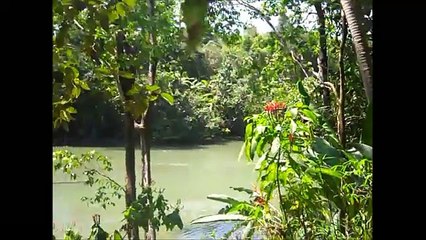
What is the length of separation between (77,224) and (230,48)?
40 cm

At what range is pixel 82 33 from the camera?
2.79 feet

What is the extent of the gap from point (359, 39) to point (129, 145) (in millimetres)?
427

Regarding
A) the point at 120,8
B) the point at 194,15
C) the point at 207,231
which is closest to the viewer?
the point at 194,15

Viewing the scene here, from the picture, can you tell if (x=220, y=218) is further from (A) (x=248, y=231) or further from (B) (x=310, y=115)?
(B) (x=310, y=115)

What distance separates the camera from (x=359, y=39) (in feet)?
2.73

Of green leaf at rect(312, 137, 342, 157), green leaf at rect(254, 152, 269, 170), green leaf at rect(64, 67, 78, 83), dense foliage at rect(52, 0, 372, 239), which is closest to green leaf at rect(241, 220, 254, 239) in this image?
dense foliage at rect(52, 0, 372, 239)

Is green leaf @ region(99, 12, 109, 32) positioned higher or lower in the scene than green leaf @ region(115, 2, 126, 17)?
lower

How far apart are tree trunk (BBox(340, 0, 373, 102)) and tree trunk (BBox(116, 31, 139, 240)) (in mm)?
388

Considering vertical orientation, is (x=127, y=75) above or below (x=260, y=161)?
above

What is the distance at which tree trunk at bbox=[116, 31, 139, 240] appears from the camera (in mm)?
887

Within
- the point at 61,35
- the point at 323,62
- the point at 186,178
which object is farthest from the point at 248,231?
Result: the point at 61,35

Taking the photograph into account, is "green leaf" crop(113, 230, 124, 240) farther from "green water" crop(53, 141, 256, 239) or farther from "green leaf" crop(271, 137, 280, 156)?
"green leaf" crop(271, 137, 280, 156)

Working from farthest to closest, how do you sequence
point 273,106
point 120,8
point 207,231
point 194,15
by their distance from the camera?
point 273,106 < point 207,231 < point 120,8 < point 194,15
